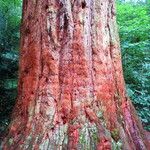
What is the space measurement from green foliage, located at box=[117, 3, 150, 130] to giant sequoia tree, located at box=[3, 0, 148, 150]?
7.67 feet

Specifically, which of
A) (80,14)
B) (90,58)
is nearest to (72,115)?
(90,58)

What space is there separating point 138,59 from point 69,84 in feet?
13.9

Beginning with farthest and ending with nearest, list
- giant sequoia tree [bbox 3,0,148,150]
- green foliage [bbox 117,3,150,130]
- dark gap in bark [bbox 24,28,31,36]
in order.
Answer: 1. green foliage [bbox 117,3,150,130]
2. dark gap in bark [bbox 24,28,31,36]
3. giant sequoia tree [bbox 3,0,148,150]

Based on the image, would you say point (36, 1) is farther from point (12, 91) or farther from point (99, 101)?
point (12, 91)

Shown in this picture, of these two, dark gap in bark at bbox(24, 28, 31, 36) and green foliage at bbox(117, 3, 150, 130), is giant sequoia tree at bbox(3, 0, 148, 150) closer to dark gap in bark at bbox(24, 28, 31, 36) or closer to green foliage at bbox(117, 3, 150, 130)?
dark gap in bark at bbox(24, 28, 31, 36)

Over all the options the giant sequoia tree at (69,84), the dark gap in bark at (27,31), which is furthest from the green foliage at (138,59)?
the dark gap in bark at (27,31)

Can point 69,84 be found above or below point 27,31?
below

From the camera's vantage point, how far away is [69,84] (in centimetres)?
296

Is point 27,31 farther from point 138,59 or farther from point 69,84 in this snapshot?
point 138,59

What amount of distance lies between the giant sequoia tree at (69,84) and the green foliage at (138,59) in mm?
2337

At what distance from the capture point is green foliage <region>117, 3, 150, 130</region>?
5652 millimetres

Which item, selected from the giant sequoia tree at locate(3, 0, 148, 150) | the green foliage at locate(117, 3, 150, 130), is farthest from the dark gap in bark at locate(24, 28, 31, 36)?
the green foliage at locate(117, 3, 150, 130)

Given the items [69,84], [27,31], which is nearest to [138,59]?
[27,31]

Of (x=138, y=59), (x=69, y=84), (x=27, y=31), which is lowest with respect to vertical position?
(x=69, y=84)
